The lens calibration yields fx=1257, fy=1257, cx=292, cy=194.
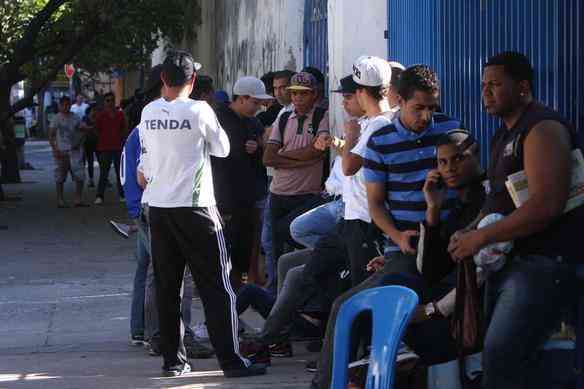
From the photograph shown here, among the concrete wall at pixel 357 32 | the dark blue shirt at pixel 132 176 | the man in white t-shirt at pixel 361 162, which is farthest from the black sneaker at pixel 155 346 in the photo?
the concrete wall at pixel 357 32

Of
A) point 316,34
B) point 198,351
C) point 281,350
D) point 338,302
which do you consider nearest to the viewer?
point 338,302

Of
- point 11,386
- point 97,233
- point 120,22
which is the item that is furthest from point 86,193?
point 11,386

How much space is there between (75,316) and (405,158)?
476cm

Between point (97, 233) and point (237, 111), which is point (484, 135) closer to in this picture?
point (237, 111)

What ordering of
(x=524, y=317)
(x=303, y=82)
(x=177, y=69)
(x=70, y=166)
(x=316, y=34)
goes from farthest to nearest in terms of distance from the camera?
1. (x=70, y=166)
2. (x=316, y=34)
3. (x=303, y=82)
4. (x=177, y=69)
5. (x=524, y=317)

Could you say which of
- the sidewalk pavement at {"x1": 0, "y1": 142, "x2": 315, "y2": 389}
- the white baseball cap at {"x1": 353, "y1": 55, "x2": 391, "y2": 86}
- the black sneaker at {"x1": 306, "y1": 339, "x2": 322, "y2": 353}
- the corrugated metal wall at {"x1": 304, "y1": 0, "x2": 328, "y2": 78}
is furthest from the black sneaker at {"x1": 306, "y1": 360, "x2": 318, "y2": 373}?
the corrugated metal wall at {"x1": 304, "y1": 0, "x2": 328, "y2": 78}

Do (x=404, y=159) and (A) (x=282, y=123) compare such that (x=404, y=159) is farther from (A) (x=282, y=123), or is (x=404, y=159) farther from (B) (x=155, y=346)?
(A) (x=282, y=123)

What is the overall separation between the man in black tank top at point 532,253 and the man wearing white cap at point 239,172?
160 inches

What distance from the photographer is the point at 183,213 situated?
728cm

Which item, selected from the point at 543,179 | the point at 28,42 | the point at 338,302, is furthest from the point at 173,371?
the point at 28,42

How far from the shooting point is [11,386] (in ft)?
24.2

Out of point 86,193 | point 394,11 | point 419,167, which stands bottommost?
point 86,193

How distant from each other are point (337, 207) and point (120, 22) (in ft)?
40.0

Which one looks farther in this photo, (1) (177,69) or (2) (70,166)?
(2) (70,166)
